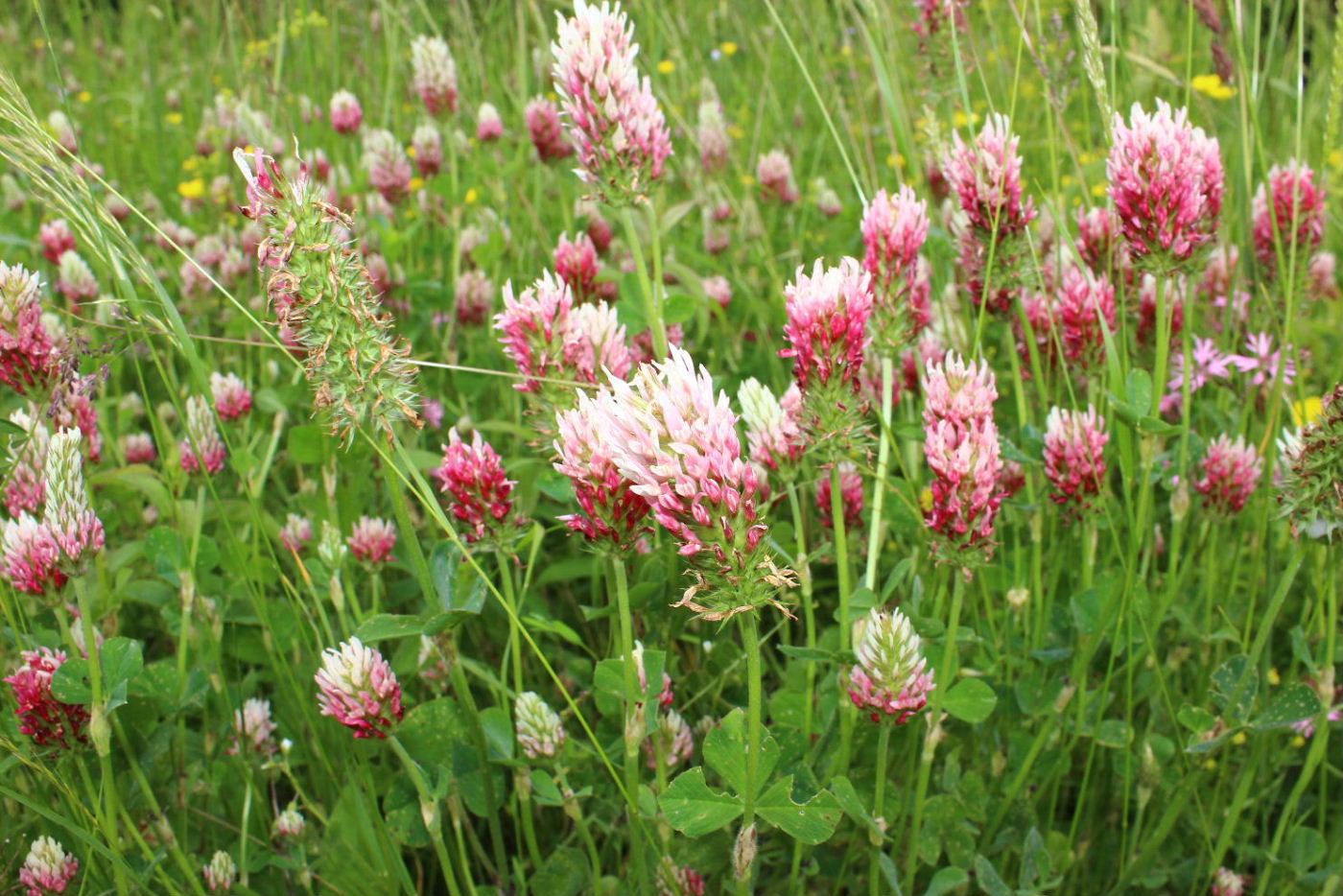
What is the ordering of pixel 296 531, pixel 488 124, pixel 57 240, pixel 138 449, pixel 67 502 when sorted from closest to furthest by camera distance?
1. pixel 67 502
2. pixel 296 531
3. pixel 138 449
4. pixel 57 240
5. pixel 488 124

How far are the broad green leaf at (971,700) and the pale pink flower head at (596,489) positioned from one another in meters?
0.57

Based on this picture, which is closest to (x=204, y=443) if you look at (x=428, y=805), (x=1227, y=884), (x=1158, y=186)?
(x=428, y=805)

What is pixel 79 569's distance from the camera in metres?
1.49

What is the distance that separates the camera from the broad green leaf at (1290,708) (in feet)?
5.09

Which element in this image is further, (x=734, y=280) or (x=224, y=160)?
(x=224, y=160)

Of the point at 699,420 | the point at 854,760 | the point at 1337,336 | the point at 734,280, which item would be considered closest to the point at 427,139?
the point at 734,280

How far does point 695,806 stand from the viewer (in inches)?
52.2

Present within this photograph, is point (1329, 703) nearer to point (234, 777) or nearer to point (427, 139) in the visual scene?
point (234, 777)

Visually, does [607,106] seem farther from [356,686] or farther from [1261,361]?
[1261,361]

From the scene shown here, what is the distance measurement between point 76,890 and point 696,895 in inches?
35.4

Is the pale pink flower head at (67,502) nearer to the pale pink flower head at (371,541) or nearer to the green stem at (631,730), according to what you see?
the pale pink flower head at (371,541)

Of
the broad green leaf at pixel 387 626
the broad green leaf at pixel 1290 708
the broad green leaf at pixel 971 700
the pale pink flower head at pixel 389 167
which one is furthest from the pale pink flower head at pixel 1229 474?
Answer: the pale pink flower head at pixel 389 167

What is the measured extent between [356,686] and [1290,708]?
4.14 ft

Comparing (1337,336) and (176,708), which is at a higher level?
(1337,336)
